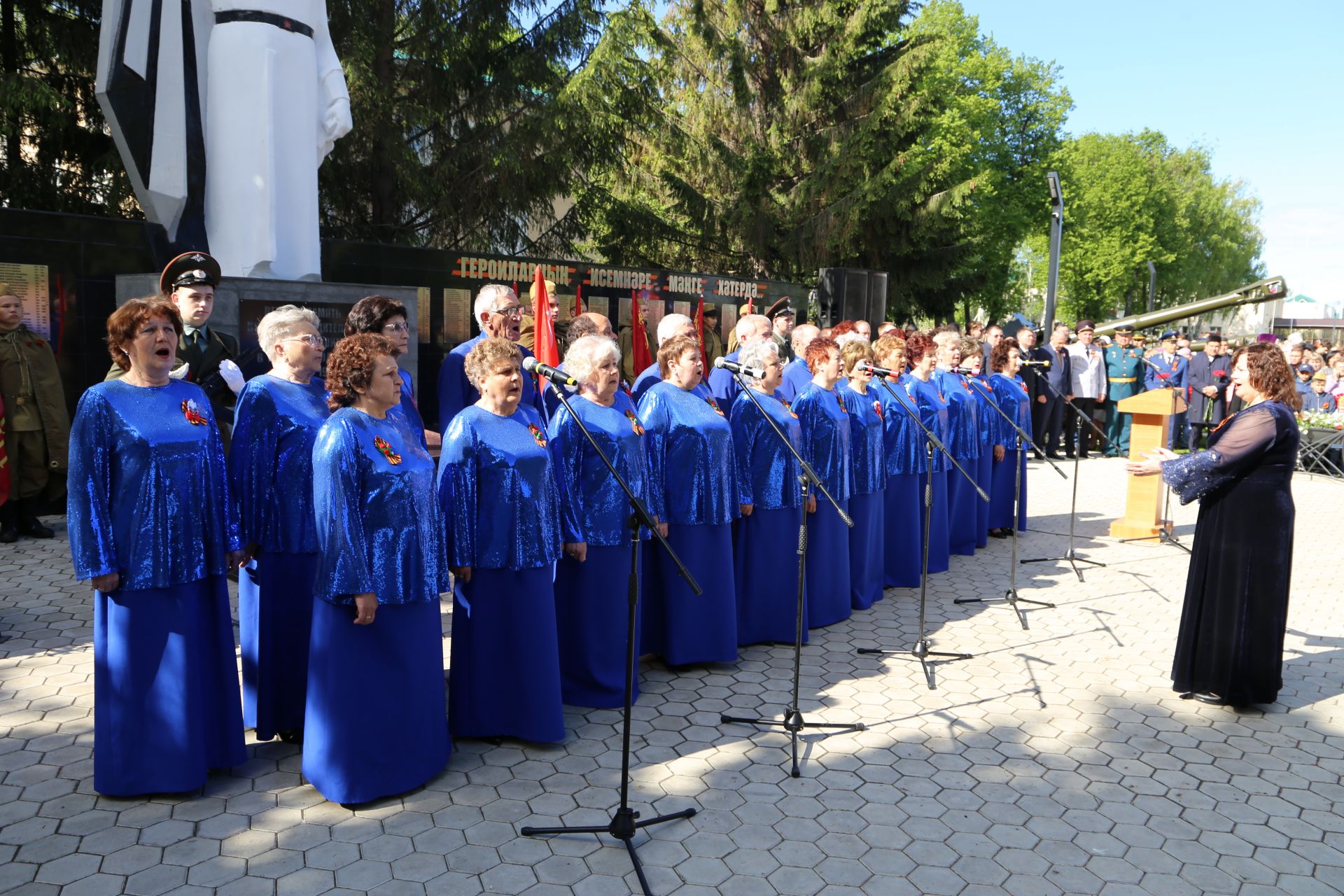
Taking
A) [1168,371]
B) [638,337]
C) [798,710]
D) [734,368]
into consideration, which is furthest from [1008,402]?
[1168,371]

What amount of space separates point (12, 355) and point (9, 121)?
710 cm

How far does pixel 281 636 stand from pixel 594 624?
155 cm

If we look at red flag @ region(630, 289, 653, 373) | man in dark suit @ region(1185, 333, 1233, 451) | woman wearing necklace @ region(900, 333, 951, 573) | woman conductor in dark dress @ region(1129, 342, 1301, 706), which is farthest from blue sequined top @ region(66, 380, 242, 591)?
man in dark suit @ region(1185, 333, 1233, 451)

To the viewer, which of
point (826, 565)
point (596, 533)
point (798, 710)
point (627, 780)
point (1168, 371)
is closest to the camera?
point (627, 780)

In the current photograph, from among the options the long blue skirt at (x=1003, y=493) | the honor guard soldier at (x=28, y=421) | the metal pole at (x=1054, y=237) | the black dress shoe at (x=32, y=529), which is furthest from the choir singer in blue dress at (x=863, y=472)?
the metal pole at (x=1054, y=237)

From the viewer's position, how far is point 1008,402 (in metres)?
10.1

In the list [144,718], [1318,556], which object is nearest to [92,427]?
[144,718]

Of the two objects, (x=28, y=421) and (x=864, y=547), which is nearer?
(x=864, y=547)

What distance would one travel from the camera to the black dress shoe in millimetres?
8664

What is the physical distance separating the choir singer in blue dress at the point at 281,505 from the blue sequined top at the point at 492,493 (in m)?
0.63

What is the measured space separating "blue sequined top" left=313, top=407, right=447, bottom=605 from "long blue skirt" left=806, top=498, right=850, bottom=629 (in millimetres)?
3286

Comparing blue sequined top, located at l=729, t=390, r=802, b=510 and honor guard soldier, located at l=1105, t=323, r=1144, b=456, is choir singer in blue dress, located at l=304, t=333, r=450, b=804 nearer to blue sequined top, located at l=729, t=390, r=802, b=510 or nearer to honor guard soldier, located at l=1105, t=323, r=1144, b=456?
blue sequined top, located at l=729, t=390, r=802, b=510

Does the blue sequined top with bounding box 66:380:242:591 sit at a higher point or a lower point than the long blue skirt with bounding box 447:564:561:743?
higher

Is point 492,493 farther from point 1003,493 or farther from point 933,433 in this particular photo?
point 1003,493
